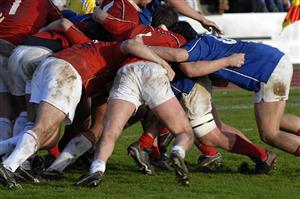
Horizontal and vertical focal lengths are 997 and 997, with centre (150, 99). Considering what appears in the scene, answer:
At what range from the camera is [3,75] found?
9.66 m

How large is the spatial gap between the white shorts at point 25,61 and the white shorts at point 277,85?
1.99m

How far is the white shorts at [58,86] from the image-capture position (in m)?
8.41

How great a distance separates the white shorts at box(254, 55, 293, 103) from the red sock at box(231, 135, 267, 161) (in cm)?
44

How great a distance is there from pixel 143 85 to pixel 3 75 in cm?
177

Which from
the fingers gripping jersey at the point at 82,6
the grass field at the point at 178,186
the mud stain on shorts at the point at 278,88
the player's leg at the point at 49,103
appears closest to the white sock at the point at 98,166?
the grass field at the point at 178,186

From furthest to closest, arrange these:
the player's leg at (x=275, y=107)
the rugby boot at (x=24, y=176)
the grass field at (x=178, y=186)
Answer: the player's leg at (x=275, y=107) < the rugby boot at (x=24, y=176) < the grass field at (x=178, y=186)

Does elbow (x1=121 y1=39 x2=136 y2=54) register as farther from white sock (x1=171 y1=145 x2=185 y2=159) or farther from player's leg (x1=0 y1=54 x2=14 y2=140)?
player's leg (x1=0 y1=54 x2=14 y2=140)

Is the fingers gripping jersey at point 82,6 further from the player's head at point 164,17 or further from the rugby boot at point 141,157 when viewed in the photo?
the rugby boot at point 141,157

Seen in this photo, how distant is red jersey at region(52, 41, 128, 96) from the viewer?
8.69 meters

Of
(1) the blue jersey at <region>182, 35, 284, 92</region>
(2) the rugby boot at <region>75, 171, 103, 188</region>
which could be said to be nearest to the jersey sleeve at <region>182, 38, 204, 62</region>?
(1) the blue jersey at <region>182, 35, 284, 92</region>

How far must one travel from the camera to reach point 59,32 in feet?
30.7

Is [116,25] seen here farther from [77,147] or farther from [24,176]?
[24,176]

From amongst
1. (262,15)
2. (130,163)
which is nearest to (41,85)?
(130,163)

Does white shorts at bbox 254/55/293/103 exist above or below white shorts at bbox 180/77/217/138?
above
